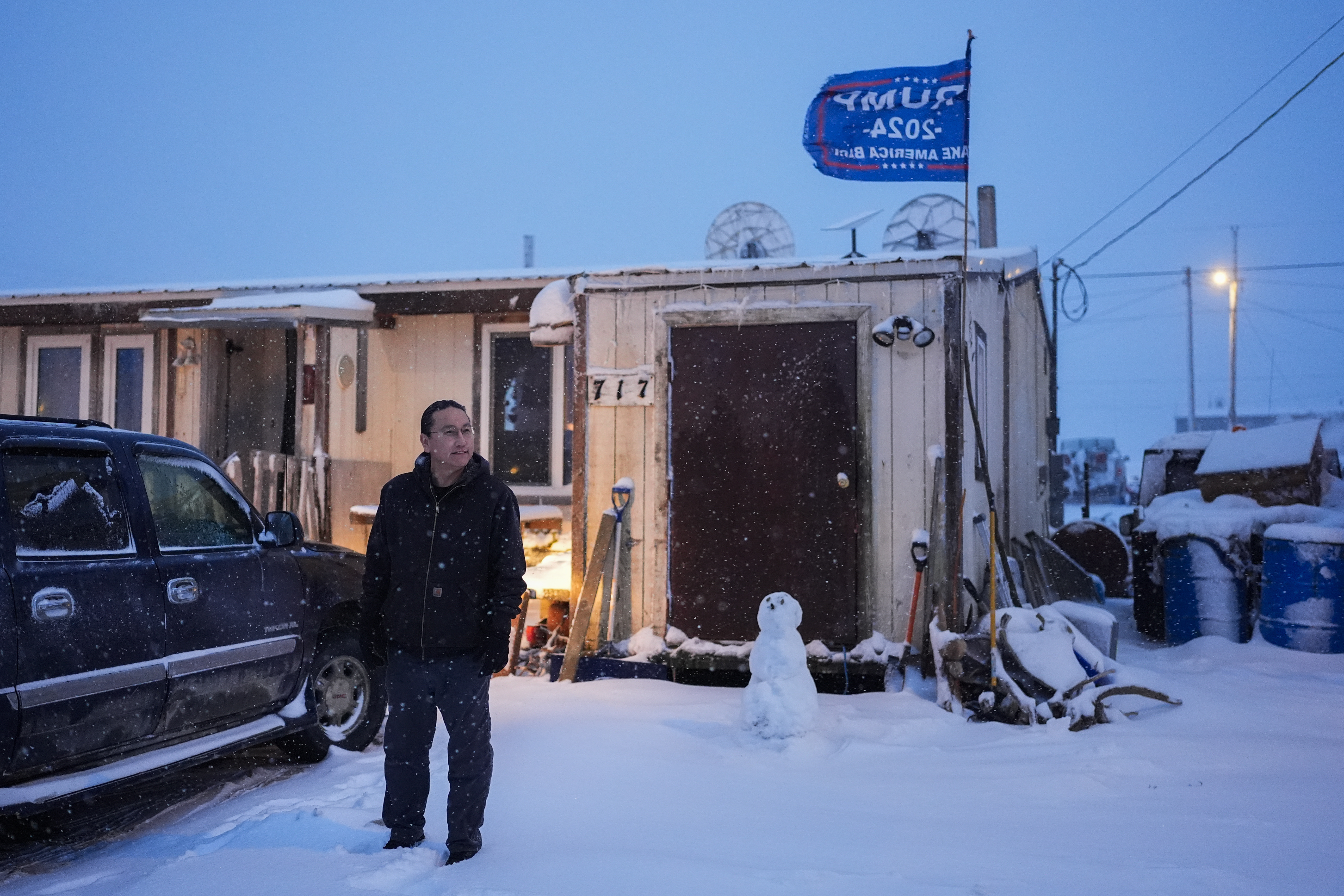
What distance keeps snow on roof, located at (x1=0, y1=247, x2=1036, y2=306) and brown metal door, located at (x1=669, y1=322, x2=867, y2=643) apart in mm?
892

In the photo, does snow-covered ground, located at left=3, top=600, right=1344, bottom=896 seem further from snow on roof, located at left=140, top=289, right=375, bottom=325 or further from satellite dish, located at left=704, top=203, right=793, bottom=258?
satellite dish, located at left=704, top=203, right=793, bottom=258

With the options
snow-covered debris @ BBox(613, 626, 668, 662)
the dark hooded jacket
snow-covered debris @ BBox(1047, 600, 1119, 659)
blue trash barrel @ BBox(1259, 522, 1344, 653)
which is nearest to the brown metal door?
snow-covered debris @ BBox(613, 626, 668, 662)

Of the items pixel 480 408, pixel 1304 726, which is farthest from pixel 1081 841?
pixel 480 408

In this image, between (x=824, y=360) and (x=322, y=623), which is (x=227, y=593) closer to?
(x=322, y=623)

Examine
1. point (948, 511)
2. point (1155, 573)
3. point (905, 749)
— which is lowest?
point (905, 749)

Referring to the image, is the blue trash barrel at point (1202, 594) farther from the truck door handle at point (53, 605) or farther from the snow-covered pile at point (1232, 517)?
the truck door handle at point (53, 605)

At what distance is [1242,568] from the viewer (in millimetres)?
7289

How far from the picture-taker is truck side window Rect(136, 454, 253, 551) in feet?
13.0

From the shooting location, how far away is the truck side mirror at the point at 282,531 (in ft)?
14.3

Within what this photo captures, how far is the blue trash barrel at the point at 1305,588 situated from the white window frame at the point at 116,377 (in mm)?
11892

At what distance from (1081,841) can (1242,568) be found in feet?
16.4

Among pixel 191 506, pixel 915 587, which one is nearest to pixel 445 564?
pixel 191 506

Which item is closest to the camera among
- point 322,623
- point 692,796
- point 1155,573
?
point 692,796

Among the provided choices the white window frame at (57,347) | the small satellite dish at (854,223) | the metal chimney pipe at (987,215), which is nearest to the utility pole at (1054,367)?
the metal chimney pipe at (987,215)
